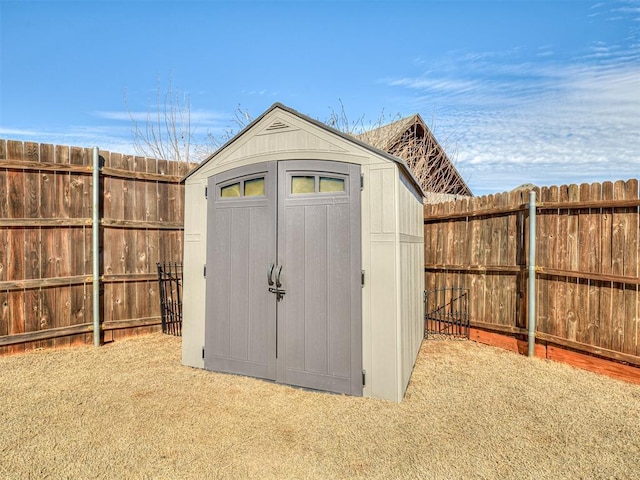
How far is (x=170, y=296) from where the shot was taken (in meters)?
6.17

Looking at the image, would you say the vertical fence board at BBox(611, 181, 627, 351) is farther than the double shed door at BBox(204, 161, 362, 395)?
Yes

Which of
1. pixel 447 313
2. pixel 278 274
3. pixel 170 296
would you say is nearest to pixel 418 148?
pixel 447 313

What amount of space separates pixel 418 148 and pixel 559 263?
6.83 m

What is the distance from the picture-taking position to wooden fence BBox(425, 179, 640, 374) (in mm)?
4031

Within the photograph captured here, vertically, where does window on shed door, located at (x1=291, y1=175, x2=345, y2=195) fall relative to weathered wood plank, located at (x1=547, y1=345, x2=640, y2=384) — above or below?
above

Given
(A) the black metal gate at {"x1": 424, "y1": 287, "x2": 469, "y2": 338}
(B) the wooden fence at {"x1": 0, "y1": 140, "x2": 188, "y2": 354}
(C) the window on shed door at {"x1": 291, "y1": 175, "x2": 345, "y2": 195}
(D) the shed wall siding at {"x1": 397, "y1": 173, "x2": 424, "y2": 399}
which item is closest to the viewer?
(D) the shed wall siding at {"x1": 397, "y1": 173, "x2": 424, "y2": 399}

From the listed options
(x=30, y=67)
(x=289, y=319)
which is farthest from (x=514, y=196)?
(x=30, y=67)

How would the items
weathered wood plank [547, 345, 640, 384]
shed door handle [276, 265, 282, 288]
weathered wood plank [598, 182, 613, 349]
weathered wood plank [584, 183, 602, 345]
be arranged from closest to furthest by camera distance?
shed door handle [276, 265, 282, 288], weathered wood plank [547, 345, 640, 384], weathered wood plank [598, 182, 613, 349], weathered wood plank [584, 183, 602, 345]

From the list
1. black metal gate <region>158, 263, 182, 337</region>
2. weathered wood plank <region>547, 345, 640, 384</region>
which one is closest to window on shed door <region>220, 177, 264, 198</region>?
black metal gate <region>158, 263, 182, 337</region>

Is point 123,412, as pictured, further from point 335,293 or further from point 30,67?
point 30,67

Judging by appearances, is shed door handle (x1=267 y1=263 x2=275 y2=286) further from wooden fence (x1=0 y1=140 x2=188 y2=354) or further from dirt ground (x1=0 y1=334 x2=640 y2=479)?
wooden fence (x1=0 y1=140 x2=188 y2=354)

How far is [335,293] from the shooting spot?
145 inches

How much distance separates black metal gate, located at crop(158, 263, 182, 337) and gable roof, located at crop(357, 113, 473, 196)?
20.9ft

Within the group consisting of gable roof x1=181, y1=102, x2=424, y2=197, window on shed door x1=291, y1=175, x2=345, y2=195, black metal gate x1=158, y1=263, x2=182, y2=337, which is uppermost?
gable roof x1=181, y1=102, x2=424, y2=197
